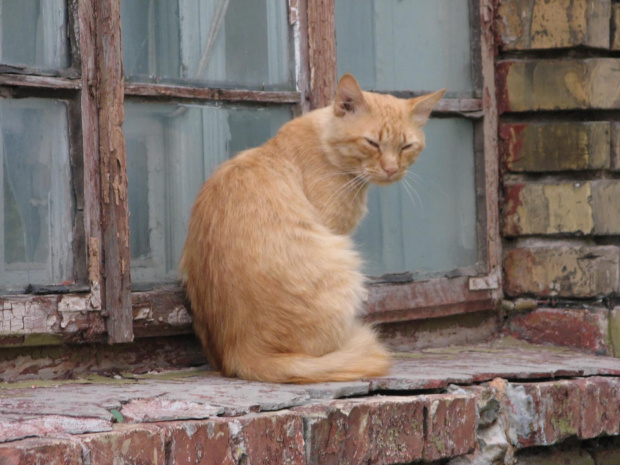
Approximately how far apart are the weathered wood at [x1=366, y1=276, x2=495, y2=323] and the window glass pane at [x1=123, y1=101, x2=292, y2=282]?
92cm

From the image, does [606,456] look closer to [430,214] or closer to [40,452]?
[430,214]

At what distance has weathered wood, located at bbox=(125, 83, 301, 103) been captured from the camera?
324 cm

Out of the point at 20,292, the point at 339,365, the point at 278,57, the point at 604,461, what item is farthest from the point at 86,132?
the point at 604,461

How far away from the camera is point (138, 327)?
321cm

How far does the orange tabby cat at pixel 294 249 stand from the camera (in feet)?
9.82

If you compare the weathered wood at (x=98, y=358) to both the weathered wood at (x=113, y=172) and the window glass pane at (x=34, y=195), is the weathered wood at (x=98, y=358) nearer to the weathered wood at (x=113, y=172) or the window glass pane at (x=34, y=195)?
the weathered wood at (x=113, y=172)

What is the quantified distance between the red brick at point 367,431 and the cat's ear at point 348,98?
1.17 m

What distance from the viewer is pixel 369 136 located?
11.3 ft

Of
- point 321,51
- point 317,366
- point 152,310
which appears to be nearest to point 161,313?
point 152,310

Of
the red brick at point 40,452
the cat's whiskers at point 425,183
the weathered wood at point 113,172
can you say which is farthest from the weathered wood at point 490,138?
the red brick at point 40,452

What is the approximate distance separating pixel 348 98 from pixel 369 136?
0.17 metres

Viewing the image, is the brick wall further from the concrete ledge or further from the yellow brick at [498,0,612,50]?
the concrete ledge

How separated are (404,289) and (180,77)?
1.38 metres

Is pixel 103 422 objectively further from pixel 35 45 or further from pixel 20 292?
pixel 35 45
